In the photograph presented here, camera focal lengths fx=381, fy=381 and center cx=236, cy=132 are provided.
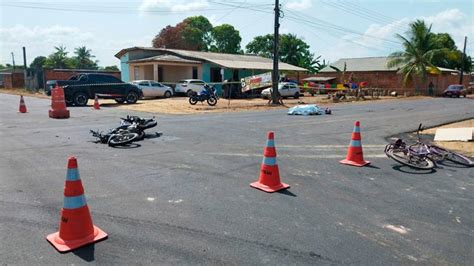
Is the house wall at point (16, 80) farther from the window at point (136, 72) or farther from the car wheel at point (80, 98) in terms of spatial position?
the car wheel at point (80, 98)

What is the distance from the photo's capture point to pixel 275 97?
24.8 metres

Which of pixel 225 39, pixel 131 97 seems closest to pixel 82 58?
pixel 225 39

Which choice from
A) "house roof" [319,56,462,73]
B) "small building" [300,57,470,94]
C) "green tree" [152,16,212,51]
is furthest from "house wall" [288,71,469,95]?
"green tree" [152,16,212,51]

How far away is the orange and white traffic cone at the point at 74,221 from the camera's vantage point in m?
3.62

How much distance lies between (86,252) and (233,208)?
1.80 metres

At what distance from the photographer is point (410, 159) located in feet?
23.6

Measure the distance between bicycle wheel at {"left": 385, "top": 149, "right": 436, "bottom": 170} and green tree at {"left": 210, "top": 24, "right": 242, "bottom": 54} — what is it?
2620 inches

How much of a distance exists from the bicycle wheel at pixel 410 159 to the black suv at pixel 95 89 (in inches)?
707

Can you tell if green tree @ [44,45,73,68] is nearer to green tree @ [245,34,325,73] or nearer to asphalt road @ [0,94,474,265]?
green tree @ [245,34,325,73]

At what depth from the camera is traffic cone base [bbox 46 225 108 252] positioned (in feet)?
11.6

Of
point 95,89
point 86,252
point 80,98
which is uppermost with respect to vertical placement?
point 95,89

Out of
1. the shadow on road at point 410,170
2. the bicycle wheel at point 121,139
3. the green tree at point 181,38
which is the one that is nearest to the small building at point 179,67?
the bicycle wheel at point 121,139

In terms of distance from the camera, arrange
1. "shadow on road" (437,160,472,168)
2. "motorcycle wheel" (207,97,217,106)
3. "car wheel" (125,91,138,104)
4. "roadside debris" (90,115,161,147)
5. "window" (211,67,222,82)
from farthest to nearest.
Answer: "window" (211,67,222,82)
"car wheel" (125,91,138,104)
"motorcycle wheel" (207,97,217,106)
"roadside debris" (90,115,161,147)
"shadow on road" (437,160,472,168)

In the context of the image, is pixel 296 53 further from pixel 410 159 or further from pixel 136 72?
pixel 410 159
